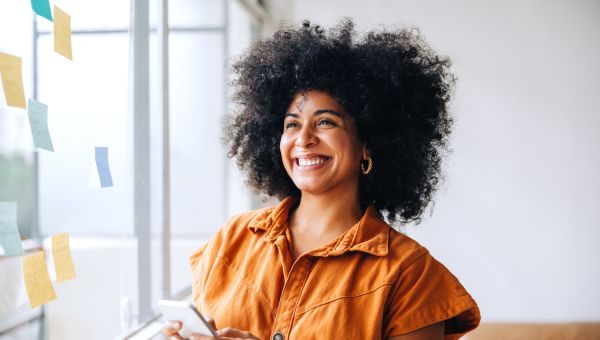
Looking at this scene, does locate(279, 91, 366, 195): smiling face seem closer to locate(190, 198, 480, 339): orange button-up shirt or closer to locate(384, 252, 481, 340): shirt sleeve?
locate(190, 198, 480, 339): orange button-up shirt

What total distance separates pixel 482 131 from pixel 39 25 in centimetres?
322

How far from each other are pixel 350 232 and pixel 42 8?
2.86ft

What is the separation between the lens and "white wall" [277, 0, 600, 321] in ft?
12.8

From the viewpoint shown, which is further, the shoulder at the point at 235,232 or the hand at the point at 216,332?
the shoulder at the point at 235,232

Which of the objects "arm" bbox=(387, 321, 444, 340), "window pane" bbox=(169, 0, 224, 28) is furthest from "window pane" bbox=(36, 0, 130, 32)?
"window pane" bbox=(169, 0, 224, 28)

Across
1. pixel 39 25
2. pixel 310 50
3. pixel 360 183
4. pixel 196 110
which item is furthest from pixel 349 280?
pixel 196 110

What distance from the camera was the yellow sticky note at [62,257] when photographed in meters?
1.37

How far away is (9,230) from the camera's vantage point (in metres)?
1.18

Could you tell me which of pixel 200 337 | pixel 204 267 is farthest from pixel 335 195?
pixel 200 337

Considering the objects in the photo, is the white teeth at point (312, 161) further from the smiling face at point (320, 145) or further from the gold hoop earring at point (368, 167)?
the gold hoop earring at point (368, 167)

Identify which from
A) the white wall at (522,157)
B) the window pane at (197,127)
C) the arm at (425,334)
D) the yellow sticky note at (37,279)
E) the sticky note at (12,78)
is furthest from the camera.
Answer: the white wall at (522,157)

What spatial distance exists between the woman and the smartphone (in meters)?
0.02

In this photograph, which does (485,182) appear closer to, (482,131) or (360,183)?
(482,131)

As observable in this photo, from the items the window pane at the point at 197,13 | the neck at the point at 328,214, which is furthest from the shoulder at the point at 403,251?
the window pane at the point at 197,13
